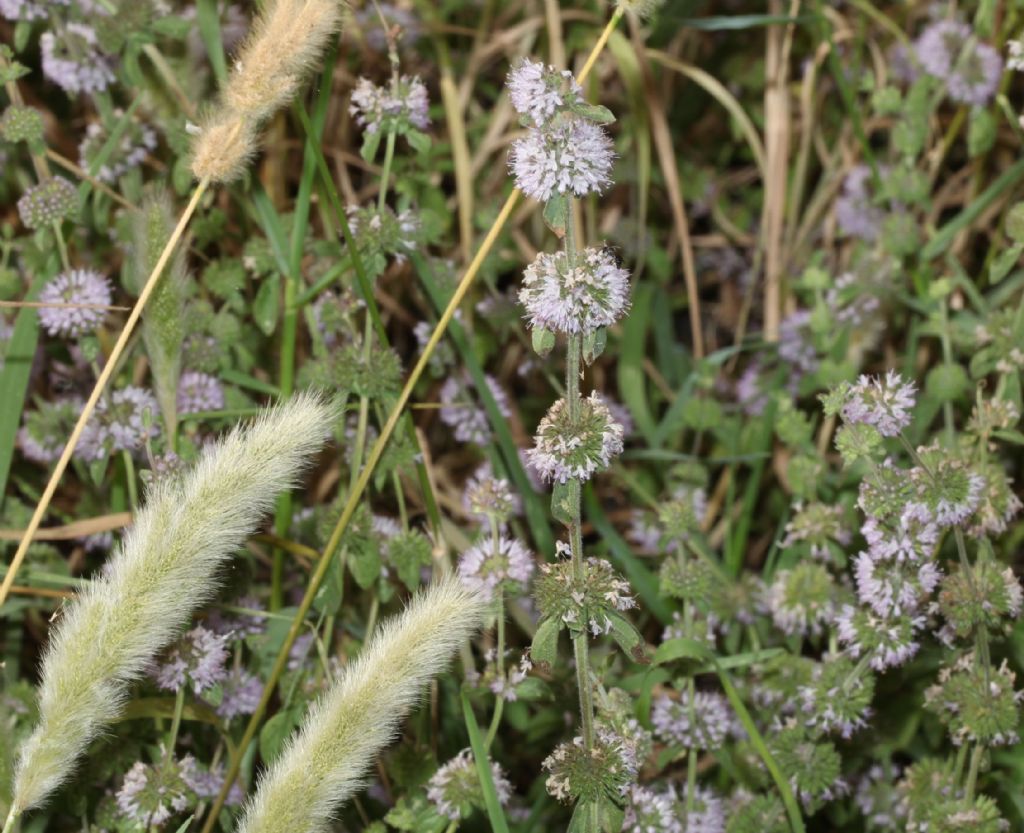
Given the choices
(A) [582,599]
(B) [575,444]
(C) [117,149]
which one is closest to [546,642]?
(A) [582,599]

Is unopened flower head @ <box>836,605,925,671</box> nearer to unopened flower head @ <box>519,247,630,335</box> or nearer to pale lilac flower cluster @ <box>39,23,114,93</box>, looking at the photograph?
unopened flower head @ <box>519,247,630,335</box>

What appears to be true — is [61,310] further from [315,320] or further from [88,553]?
[88,553]

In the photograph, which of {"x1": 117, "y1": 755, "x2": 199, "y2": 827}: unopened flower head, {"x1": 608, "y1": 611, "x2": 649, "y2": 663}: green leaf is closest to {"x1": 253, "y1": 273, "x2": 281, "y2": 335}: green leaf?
{"x1": 117, "y1": 755, "x2": 199, "y2": 827}: unopened flower head

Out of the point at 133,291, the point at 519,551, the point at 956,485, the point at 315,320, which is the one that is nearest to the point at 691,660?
the point at 519,551

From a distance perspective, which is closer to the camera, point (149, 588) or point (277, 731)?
point (149, 588)

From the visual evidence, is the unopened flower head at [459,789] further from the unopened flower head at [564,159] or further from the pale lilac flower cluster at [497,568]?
the unopened flower head at [564,159]

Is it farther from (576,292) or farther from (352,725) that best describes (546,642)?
(576,292)
